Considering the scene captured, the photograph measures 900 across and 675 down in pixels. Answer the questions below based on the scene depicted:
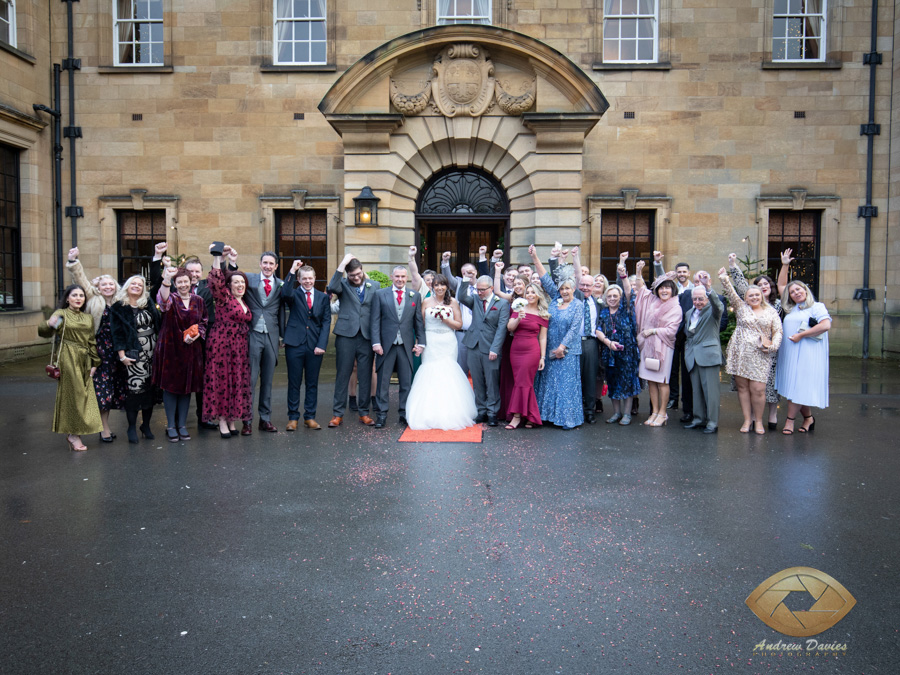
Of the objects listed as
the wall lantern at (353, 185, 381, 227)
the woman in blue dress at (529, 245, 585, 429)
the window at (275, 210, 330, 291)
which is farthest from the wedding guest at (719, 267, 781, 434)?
the window at (275, 210, 330, 291)

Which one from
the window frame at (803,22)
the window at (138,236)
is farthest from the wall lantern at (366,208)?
the window frame at (803,22)

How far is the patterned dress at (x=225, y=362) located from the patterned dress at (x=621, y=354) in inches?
172

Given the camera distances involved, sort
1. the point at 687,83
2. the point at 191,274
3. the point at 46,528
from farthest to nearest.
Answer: the point at 687,83 < the point at 191,274 < the point at 46,528

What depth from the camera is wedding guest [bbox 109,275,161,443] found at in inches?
287

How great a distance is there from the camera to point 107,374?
7371 millimetres

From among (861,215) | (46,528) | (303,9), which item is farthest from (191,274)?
(861,215)

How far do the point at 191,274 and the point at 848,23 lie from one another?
14931 millimetres

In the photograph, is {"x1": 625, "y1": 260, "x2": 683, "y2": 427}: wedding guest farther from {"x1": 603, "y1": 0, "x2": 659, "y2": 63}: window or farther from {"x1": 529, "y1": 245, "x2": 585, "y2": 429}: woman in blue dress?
{"x1": 603, "y1": 0, "x2": 659, "y2": 63}: window

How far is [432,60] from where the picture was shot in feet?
45.6

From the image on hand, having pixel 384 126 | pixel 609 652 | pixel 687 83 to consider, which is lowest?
pixel 609 652

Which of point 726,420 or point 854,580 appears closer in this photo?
point 854,580

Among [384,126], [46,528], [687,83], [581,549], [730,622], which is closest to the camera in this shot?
[730,622]

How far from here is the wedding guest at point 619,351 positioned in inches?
336

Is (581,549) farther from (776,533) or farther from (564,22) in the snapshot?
(564,22)
